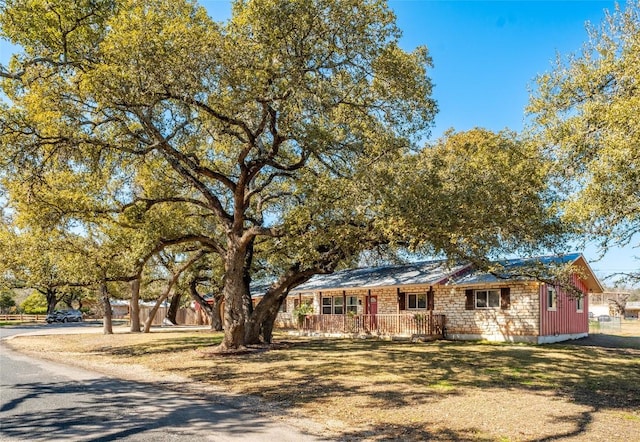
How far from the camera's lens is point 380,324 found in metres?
27.1

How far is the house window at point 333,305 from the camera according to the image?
31719 mm

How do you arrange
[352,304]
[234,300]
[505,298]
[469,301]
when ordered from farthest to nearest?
1. [352,304]
2. [469,301]
3. [505,298]
4. [234,300]

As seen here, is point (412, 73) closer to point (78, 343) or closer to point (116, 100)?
point (116, 100)

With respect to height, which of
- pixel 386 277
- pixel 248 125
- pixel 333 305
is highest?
pixel 248 125

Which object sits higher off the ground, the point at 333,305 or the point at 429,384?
the point at 333,305

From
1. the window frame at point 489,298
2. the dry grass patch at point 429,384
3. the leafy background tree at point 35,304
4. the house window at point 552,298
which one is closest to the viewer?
the dry grass patch at point 429,384

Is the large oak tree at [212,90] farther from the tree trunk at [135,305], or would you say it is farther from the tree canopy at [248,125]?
the tree trunk at [135,305]

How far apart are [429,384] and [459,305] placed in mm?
14492

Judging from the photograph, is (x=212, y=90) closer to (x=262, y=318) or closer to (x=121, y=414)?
(x=121, y=414)

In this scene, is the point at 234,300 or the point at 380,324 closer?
the point at 234,300

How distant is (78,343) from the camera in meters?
23.6

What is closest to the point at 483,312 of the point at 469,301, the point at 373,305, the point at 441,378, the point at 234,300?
the point at 469,301

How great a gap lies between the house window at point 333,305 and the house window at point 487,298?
9.39 meters

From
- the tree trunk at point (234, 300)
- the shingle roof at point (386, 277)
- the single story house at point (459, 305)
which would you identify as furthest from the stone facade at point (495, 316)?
the tree trunk at point (234, 300)
